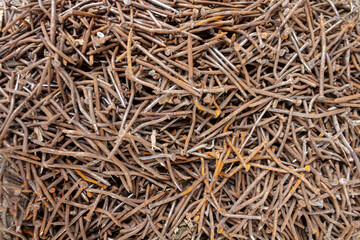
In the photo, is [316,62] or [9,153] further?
[316,62]

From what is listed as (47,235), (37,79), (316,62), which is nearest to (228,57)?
(316,62)

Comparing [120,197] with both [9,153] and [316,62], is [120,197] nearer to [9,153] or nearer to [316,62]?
[9,153]

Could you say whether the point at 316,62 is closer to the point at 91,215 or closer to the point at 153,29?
the point at 153,29

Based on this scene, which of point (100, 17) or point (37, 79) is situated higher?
point (100, 17)

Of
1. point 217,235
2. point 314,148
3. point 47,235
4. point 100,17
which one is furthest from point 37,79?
point 314,148

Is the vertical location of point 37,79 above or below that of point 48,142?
above

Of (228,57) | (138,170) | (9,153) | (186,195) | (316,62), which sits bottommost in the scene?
(186,195)
